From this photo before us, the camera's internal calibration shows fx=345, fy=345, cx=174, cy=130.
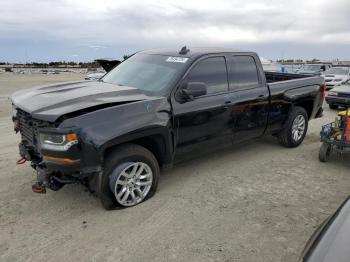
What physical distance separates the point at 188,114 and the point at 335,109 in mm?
9597

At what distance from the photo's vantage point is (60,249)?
10.9 feet

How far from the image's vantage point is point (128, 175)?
159 inches

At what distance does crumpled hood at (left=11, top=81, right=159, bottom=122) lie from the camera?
3693 millimetres

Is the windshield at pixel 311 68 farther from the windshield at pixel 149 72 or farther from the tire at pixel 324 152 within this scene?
the windshield at pixel 149 72

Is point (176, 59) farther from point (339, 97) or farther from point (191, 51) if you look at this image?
point (339, 97)

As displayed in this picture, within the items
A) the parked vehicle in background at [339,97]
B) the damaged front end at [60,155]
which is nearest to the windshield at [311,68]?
the parked vehicle in background at [339,97]

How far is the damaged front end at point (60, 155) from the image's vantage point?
11.6 feet

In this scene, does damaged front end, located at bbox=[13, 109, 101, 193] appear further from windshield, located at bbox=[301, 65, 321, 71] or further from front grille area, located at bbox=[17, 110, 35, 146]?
windshield, located at bbox=[301, 65, 321, 71]

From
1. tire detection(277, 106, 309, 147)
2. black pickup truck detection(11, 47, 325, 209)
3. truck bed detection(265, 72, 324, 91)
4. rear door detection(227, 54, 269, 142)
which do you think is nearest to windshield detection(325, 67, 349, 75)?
truck bed detection(265, 72, 324, 91)

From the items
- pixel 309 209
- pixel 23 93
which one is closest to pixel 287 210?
pixel 309 209

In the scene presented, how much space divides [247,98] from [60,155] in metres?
3.02

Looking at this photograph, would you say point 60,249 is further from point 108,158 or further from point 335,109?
point 335,109

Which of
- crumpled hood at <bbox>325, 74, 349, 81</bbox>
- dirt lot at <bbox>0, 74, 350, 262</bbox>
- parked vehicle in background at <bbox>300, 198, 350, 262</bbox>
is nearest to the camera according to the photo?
parked vehicle in background at <bbox>300, 198, 350, 262</bbox>

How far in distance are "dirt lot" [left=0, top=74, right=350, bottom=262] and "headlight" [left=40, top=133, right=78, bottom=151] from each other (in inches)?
34.8
